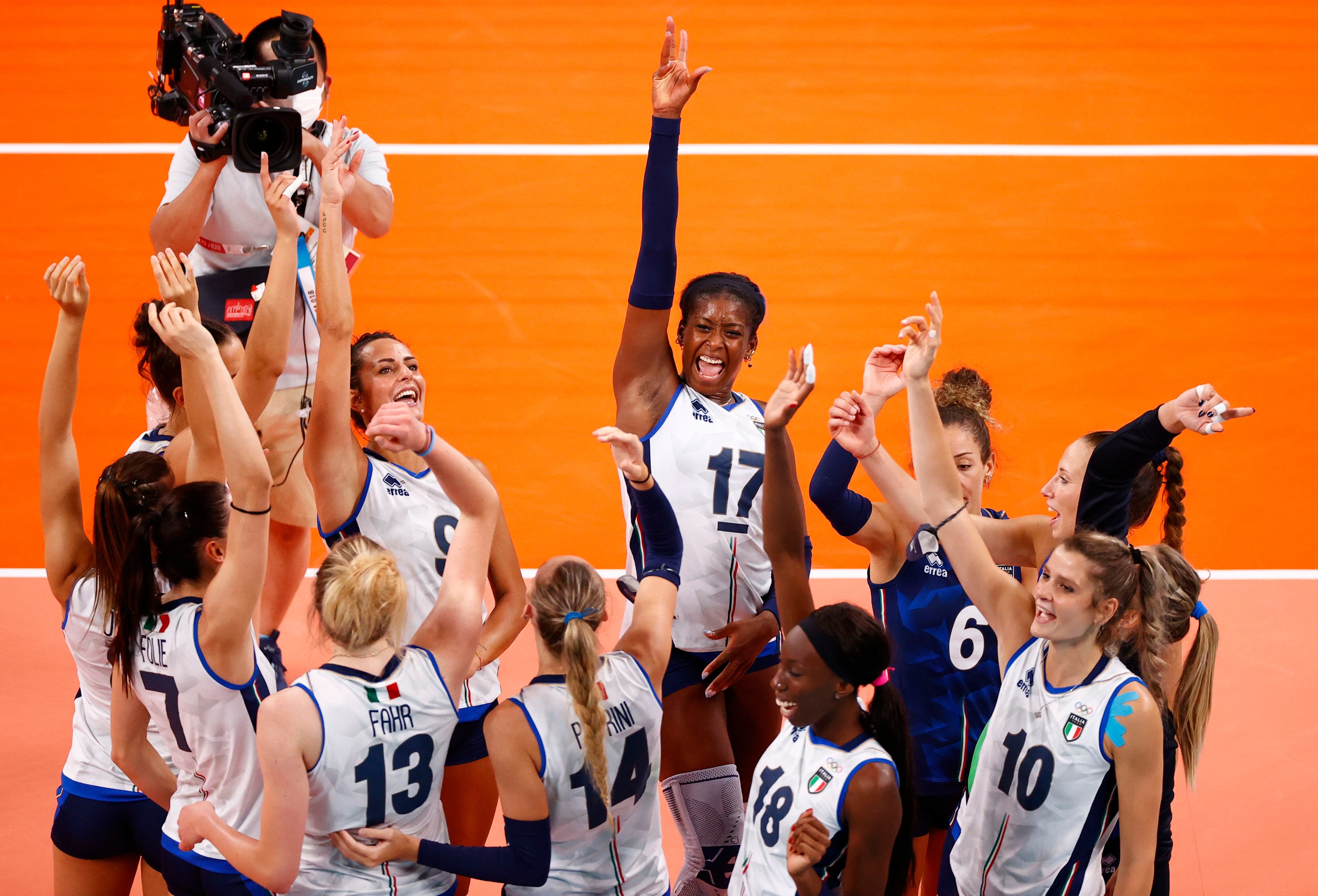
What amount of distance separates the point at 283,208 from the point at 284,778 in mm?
1926

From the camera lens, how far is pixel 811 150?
32.2 ft

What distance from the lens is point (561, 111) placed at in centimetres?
1003

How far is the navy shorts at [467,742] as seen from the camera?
4.37 m

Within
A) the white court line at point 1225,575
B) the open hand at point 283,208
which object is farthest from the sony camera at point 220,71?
the white court line at point 1225,575

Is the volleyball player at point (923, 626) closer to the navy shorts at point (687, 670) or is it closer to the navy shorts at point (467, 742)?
the navy shorts at point (687, 670)

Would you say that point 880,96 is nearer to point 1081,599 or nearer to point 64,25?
point 64,25

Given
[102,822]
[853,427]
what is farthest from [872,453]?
[102,822]

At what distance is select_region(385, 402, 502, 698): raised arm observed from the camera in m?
3.42

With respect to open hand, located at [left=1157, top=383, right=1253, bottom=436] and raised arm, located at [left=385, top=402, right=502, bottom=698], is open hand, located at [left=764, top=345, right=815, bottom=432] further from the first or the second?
open hand, located at [left=1157, top=383, right=1253, bottom=436]

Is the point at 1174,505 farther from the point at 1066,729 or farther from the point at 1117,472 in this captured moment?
the point at 1066,729

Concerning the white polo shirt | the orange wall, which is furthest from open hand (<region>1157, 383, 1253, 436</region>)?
the orange wall

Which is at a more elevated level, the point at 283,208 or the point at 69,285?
the point at 283,208

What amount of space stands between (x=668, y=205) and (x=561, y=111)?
5.83 meters

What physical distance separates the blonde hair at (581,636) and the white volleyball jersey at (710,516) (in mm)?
1056
